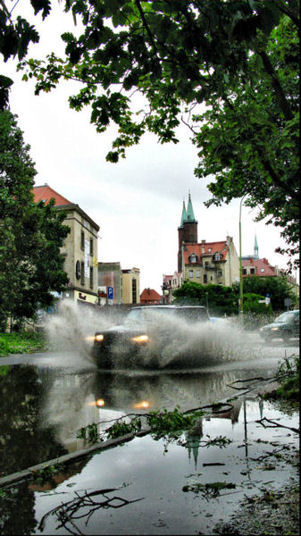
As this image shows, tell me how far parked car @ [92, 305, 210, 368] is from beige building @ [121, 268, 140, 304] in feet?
375

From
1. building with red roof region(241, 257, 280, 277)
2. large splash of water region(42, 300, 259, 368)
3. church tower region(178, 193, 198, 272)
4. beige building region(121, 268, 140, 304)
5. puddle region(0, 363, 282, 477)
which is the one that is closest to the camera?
puddle region(0, 363, 282, 477)

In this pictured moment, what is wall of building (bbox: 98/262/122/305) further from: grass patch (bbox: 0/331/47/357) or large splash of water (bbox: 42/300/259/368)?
large splash of water (bbox: 42/300/259/368)

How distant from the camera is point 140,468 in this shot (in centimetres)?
371

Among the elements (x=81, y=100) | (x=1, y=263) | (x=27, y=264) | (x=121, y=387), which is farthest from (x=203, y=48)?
(x=27, y=264)

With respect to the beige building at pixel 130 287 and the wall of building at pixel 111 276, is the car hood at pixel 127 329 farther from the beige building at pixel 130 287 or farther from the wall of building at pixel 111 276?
the beige building at pixel 130 287

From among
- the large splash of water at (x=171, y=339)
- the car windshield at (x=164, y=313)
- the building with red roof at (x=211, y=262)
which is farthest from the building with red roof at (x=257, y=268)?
the car windshield at (x=164, y=313)

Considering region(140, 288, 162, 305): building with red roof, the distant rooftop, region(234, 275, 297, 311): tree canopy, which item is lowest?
region(234, 275, 297, 311): tree canopy

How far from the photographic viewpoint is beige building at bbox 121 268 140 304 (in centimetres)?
12781

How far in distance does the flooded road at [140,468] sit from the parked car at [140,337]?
449 cm

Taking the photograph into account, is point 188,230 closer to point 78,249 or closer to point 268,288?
point 268,288

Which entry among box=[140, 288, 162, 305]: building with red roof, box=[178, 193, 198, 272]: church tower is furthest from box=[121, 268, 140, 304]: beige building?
box=[140, 288, 162, 305]: building with red roof

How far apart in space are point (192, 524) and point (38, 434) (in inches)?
121

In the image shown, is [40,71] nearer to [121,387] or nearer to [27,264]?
[121,387]

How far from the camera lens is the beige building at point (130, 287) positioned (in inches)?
A: 5032
